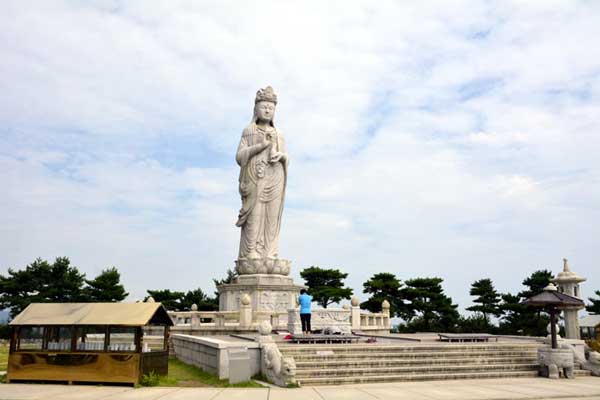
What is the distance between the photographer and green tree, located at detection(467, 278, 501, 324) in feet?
98.5

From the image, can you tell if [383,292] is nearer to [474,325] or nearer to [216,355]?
[474,325]

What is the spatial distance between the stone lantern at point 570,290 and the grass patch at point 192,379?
10.5 m

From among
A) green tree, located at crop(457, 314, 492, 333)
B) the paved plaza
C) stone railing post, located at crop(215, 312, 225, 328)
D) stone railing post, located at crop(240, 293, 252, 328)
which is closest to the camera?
the paved plaza

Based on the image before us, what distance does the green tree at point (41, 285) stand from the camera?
2759 cm

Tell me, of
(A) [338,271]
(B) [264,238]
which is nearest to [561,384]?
(B) [264,238]

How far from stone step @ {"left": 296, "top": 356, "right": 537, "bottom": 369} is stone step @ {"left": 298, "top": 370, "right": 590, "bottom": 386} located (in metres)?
0.41

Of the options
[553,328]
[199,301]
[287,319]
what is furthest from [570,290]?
[199,301]

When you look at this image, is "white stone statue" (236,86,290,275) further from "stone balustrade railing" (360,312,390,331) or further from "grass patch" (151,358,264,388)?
"grass patch" (151,358,264,388)

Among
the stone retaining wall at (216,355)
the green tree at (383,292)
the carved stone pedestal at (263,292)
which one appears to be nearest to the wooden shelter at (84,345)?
the stone retaining wall at (216,355)

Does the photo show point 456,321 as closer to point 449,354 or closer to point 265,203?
point 265,203

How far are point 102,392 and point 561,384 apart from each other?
8.94m

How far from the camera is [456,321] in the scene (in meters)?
29.1

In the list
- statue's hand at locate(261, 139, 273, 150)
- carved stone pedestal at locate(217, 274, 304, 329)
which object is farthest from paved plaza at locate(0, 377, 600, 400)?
statue's hand at locate(261, 139, 273, 150)

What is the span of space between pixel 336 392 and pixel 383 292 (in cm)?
2122
